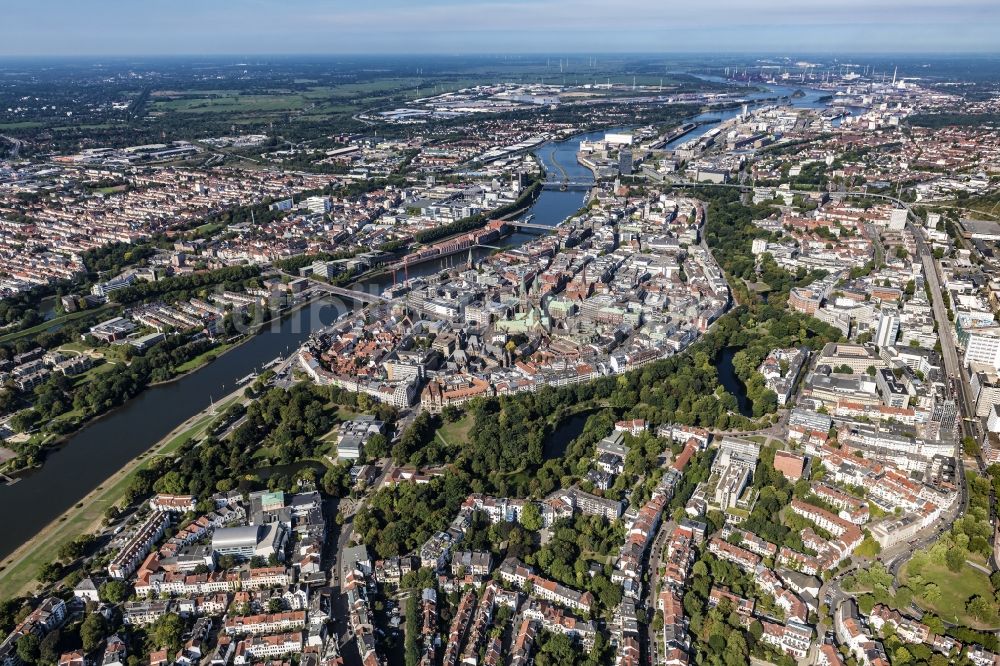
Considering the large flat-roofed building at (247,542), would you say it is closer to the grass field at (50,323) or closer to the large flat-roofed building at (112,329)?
the large flat-roofed building at (112,329)

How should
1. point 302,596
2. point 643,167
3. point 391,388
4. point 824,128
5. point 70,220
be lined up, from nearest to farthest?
point 302,596
point 391,388
point 70,220
point 643,167
point 824,128

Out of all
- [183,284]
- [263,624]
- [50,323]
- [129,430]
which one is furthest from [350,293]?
[263,624]

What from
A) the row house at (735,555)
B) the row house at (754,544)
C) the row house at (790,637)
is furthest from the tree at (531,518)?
the row house at (790,637)

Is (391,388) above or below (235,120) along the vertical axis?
below

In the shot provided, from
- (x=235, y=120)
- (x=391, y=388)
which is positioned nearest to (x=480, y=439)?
(x=391, y=388)

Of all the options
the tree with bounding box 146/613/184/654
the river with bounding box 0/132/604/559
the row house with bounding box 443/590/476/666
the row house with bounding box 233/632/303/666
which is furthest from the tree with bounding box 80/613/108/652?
the row house with bounding box 443/590/476/666

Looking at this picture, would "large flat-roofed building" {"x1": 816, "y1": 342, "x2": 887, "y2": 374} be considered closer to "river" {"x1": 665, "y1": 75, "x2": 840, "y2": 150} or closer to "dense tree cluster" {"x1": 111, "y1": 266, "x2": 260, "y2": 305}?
"dense tree cluster" {"x1": 111, "y1": 266, "x2": 260, "y2": 305}

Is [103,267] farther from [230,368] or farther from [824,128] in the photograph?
[824,128]
